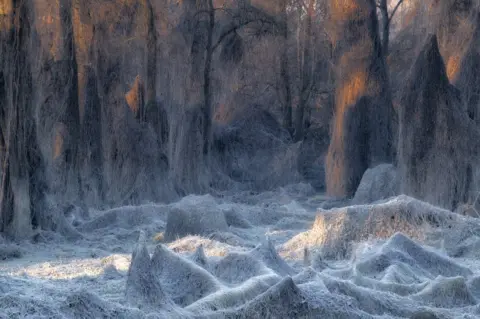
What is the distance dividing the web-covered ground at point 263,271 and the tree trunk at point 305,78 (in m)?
15.8

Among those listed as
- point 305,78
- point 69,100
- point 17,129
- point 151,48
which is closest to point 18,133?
point 17,129

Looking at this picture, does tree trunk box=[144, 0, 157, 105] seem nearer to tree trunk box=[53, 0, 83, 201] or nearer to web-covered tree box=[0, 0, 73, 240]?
tree trunk box=[53, 0, 83, 201]

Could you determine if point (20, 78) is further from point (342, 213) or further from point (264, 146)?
point (264, 146)

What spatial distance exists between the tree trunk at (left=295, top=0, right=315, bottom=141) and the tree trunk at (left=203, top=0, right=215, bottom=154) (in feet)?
15.9

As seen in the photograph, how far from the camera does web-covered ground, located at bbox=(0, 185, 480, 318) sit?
5.13 meters

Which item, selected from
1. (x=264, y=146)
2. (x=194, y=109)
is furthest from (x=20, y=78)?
(x=264, y=146)

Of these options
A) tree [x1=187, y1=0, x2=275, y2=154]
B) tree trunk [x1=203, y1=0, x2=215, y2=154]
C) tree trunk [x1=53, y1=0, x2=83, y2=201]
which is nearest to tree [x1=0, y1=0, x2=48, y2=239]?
tree trunk [x1=53, y1=0, x2=83, y2=201]

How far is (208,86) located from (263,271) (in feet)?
55.9

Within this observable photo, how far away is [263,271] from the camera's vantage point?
246 inches

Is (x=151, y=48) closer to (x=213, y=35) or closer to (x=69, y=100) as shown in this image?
(x=213, y=35)

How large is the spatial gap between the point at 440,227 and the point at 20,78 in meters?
5.81

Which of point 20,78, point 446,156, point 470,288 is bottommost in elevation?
point 470,288

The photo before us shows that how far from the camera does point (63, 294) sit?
4980 mm

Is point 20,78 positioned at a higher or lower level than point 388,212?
higher
